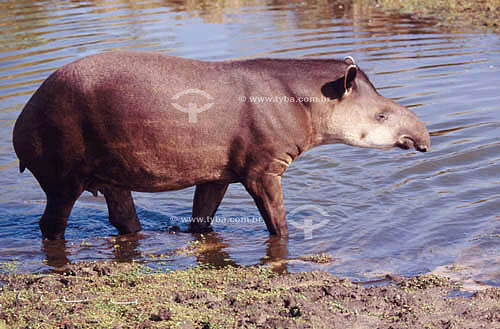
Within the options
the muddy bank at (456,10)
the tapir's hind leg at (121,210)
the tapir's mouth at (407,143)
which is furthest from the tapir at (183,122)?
the muddy bank at (456,10)

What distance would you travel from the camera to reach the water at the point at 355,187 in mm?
7137

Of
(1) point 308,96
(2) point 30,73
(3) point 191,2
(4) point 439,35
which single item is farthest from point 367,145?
(3) point 191,2

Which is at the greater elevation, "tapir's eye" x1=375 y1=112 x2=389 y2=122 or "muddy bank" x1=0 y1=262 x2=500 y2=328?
"tapir's eye" x1=375 y1=112 x2=389 y2=122

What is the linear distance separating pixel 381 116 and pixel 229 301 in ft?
9.59

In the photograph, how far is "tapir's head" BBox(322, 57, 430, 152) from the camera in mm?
7258

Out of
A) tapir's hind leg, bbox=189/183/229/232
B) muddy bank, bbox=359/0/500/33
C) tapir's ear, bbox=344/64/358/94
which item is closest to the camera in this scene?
tapir's ear, bbox=344/64/358/94

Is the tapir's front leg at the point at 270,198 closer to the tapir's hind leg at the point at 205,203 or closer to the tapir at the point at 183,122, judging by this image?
the tapir at the point at 183,122

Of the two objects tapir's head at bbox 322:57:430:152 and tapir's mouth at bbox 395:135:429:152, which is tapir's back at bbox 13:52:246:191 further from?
tapir's mouth at bbox 395:135:429:152

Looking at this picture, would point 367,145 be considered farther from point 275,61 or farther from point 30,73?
point 30,73

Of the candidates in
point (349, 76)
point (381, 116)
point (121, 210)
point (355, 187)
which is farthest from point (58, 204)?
point (355, 187)

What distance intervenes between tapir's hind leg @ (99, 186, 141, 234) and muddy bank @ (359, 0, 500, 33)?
11.6m

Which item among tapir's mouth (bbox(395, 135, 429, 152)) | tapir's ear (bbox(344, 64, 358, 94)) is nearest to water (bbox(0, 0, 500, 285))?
tapir's mouth (bbox(395, 135, 429, 152))

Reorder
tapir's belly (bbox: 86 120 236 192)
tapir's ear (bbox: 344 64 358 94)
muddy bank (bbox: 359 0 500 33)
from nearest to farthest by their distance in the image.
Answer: tapir's belly (bbox: 86 120 236 192) → tapir's ear (bbox: 344 64 358 94) → muddy bank (bbox: 359 0 500 33)

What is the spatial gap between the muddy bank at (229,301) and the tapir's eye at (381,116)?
1.89 m
